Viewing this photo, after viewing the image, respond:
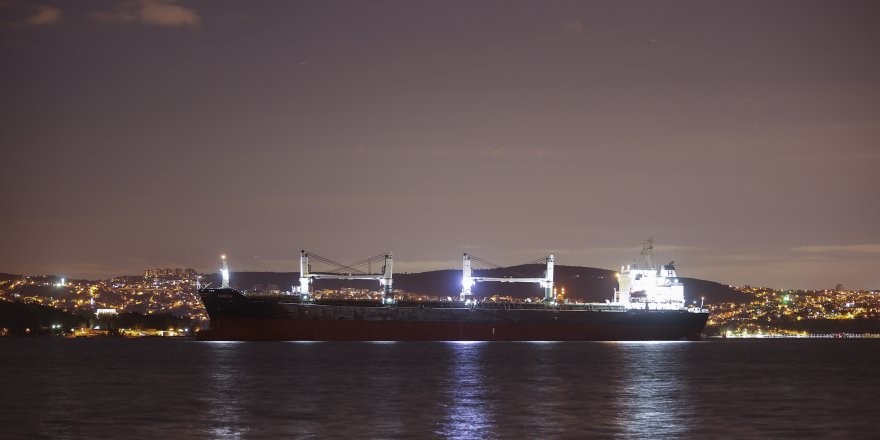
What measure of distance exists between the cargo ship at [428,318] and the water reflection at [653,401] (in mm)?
37234

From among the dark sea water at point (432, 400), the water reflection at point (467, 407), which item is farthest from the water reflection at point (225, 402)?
the water reflection at point (467, 407)

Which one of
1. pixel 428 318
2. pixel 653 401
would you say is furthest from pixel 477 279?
Answer: pixel 653 401

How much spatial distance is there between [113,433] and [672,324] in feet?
322

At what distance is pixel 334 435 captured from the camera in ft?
114

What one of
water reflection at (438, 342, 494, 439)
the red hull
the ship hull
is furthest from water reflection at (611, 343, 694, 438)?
the red hull

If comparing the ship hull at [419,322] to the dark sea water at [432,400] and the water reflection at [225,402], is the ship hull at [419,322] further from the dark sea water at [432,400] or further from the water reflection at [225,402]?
the water reflection at [225,402]

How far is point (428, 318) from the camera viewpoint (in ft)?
371

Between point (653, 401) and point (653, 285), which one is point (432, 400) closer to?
point (653, 401)

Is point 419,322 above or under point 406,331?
above

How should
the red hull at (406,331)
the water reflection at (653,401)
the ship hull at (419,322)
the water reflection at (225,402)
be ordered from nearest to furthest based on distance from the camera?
the water reflection at (225,402)
the water reflection at (653,401)
the ship hull at (419,322)
the red hull at (406,331)

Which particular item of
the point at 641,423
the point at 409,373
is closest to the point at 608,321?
the point at 409,373

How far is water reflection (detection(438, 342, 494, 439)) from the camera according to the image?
35.8 metres

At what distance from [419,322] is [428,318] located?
1.05 m

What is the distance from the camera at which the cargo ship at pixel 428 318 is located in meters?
107
